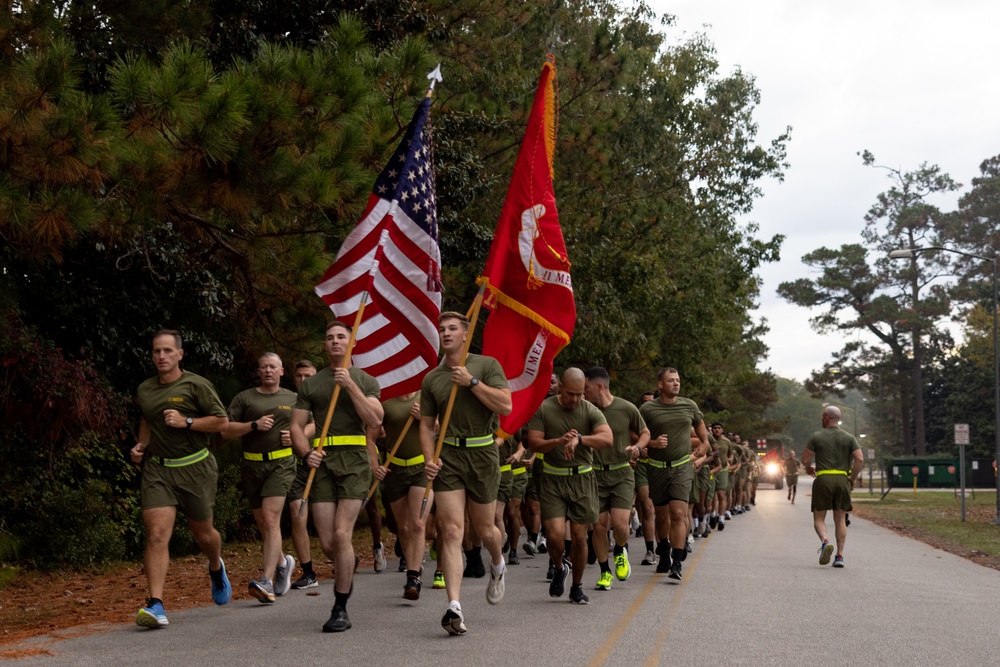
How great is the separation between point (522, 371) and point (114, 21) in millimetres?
5864

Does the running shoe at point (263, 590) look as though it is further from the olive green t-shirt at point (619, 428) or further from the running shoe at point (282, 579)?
the olive green t-shirt at point (619, 428)

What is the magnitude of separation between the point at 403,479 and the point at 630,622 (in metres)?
3.16

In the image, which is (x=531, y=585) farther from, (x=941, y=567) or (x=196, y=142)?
(x=941, y=567)

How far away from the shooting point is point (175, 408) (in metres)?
9.12

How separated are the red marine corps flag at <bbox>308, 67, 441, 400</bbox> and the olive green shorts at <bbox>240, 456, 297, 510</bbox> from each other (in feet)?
4.07

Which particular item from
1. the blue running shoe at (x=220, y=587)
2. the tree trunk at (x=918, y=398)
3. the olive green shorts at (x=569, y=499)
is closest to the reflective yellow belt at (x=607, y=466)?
the olive green shorts at (x=569, y=499)

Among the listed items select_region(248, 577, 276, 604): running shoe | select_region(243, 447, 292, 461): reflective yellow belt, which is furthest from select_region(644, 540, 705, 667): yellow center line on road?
select_region(243, 447, 292, 461): reflective yellow belt

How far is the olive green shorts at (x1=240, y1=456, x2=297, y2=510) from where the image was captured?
10930 mm

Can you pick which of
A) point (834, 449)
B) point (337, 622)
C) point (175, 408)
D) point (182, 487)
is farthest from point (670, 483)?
point (175, 408)

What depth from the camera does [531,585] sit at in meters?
12.2

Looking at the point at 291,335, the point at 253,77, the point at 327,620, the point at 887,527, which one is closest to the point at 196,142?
the point at 253,77

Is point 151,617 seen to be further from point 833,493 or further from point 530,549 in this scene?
point 833,493

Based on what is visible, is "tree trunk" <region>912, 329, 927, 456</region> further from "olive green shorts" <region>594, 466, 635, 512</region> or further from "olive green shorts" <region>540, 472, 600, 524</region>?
"olive green shorts" <region>540, 472, 600, 524</region>

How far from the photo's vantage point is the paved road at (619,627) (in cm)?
770
